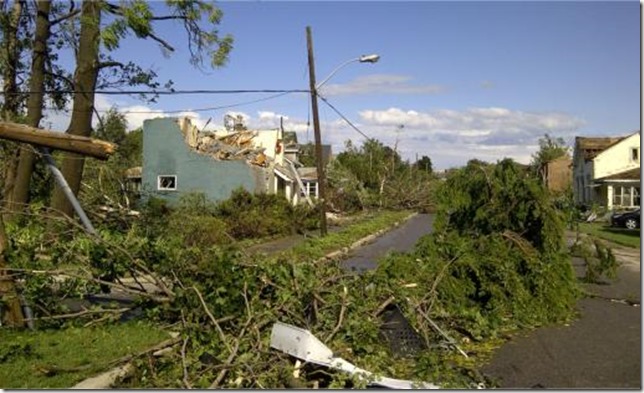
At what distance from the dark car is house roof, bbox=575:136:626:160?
74.4ft

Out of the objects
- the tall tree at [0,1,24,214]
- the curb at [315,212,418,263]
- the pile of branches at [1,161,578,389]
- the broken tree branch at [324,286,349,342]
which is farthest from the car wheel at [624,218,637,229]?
the broken tree branch at [324,286,349,342]

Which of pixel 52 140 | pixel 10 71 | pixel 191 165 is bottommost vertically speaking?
pixel 52 140

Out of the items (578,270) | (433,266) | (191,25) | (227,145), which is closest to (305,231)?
(227,145)

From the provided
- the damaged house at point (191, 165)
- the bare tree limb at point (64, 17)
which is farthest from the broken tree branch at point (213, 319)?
the damaged house at point (191, 165)

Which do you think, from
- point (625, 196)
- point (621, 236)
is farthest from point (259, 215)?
point (625, 196)

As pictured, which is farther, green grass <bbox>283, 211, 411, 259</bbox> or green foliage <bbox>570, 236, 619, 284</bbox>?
green grass <bbox>283, 211, 411, 259</bbox>

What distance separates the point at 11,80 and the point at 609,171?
4584cm

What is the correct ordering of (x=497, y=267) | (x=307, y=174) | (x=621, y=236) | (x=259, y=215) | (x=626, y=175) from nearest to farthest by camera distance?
(x=497, y=267) < (x=259, y=215) < (x=621, y=236) < (x=626, y=175) < (x=307, y=174)

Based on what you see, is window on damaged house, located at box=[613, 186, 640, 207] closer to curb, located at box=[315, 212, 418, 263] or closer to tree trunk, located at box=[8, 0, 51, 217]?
curb, located at box=[315, 212, 418, 263]

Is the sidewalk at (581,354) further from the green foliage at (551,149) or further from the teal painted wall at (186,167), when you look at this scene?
the green foliage at (551,149)

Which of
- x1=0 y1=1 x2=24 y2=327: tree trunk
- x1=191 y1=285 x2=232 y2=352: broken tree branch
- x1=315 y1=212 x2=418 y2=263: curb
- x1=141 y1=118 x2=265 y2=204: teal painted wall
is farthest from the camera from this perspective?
x1=141 y1=118 x2=265 y2=204: teal painted wall

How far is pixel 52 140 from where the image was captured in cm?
826

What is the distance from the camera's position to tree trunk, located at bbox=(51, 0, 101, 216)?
732 inches

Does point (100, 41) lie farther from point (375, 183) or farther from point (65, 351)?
point (375, 183)
